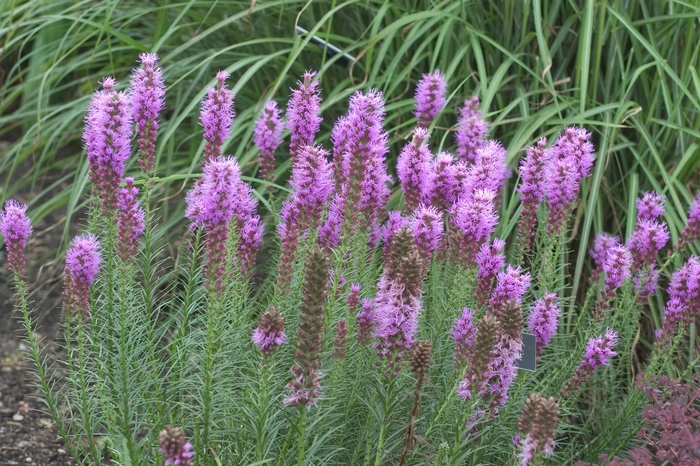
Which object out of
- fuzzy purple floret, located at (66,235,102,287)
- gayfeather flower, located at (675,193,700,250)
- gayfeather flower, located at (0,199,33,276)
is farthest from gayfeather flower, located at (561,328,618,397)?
gayfeather flower, located at (0,199,33,276)

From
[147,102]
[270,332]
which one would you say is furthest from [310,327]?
[147,102]

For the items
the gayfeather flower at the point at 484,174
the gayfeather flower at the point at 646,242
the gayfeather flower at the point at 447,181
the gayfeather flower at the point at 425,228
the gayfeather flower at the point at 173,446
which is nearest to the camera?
the gayfeather flower at the point at 173,446

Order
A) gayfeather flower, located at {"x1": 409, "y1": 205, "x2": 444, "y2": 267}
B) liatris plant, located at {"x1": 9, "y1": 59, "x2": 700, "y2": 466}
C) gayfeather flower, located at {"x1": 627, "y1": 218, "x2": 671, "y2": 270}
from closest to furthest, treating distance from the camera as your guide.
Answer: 1. liatris plant, located at {"x1": 9, "y1": 59, "x2": 700, "y2": 466}
2. gayfeather flower, located at {"x1": 409, "y1": 205, "x2": 444, "y2": 267}
3. gayfeather flower, located at {"x1": 627, "y1": 218, "x2": 671, "y2": 270}

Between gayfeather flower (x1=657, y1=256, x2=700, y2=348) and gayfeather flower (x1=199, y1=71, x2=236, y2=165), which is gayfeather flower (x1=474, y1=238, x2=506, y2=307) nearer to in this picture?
gayfeather flower (x1=657, y1=256, x2=700, y2=348)

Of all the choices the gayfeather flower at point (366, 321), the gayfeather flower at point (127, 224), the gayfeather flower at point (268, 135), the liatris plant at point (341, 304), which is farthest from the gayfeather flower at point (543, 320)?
the gayfeather flower at point (127, 224)

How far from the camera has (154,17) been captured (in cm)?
524

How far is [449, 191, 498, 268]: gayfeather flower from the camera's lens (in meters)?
2.46

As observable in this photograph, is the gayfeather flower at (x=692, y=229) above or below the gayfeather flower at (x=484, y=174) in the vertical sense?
below

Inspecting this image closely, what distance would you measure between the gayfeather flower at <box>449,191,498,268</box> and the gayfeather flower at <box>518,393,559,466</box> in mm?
651

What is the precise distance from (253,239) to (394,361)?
841 mm

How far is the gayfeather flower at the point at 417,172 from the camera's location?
105 inches

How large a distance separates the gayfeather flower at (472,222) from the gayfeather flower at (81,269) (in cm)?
98

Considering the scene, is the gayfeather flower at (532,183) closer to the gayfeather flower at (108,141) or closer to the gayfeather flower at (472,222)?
the gayfeather flower at (472,222)

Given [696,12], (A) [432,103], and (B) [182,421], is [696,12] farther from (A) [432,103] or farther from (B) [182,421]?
(B) [182,421]
